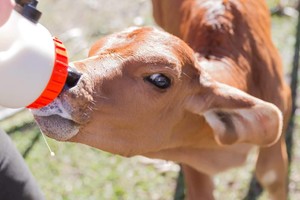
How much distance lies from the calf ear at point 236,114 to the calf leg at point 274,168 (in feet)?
1.86

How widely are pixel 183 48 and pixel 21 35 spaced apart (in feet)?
4.07

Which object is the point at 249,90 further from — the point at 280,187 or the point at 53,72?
the point at 53,72

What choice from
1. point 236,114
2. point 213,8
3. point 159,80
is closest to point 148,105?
point 159,80

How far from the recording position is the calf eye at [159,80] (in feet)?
9.58

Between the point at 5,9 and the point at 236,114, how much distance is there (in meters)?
1.55

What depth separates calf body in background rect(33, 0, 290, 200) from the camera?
282 cm

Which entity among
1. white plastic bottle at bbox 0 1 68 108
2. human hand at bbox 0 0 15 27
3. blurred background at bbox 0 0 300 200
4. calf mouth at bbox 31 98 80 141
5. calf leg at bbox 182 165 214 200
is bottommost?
blurred background at bbox 0 0 300 200

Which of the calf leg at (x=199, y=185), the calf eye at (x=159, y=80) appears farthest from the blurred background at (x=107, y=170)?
the calf eye at (x=159, y=80)

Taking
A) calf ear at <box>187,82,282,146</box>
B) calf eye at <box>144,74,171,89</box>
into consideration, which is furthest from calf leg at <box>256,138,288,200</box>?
calf eye at <box>144,74,171,89</box>

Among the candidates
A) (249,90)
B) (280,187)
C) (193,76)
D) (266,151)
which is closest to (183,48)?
(193,76)

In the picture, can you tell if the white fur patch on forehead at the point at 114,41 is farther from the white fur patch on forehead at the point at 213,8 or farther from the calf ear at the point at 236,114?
the white fur patch on forehead at the point at 213,8

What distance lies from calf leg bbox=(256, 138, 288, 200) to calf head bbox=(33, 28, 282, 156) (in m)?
0.57

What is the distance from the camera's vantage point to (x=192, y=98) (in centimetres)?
325

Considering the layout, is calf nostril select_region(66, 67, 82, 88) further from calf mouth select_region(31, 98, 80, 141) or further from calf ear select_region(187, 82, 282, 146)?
calf ear select_region(187, 82, 282, 146)
